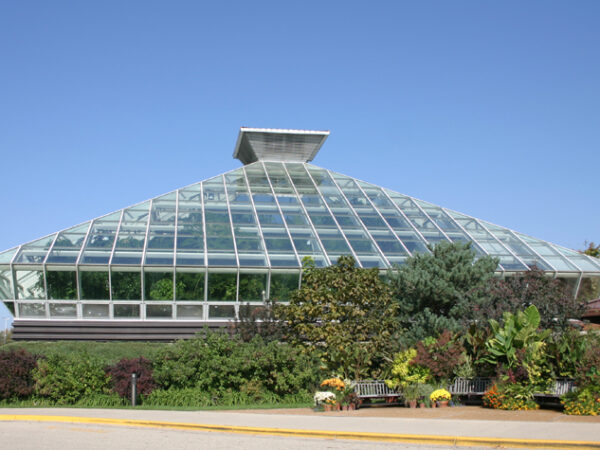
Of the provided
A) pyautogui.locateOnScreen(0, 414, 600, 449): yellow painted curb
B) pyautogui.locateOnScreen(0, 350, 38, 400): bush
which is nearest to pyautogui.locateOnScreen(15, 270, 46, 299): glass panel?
pyautogui.locateOnScreen(0, 350, 38, 400): bush

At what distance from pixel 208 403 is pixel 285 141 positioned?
24103mm

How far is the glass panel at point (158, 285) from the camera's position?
2569 cm

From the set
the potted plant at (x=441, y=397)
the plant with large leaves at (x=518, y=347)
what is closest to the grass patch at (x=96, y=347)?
the potted plant at (x=441, y=397)

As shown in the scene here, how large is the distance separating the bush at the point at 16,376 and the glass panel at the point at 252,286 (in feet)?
30.3

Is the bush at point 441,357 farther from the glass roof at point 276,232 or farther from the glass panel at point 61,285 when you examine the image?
the glass panel at point 61,285

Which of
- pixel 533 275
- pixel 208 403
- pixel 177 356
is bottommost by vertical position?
pixel 208 403

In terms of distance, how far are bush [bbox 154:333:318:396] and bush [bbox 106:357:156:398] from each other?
0.30m

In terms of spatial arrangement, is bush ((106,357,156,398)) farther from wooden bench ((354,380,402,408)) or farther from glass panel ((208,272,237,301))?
glass panel ((208,272,237,301))

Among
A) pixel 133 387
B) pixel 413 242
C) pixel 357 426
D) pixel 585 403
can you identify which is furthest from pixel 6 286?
pixel 585 403

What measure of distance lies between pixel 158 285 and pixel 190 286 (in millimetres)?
1278

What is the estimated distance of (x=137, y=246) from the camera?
1049 inches

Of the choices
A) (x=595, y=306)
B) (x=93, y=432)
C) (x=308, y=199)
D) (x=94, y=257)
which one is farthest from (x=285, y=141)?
(x=93, y=432)

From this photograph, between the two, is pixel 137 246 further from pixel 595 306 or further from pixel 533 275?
pixel 595 306

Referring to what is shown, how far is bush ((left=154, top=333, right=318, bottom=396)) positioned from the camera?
737 inches
